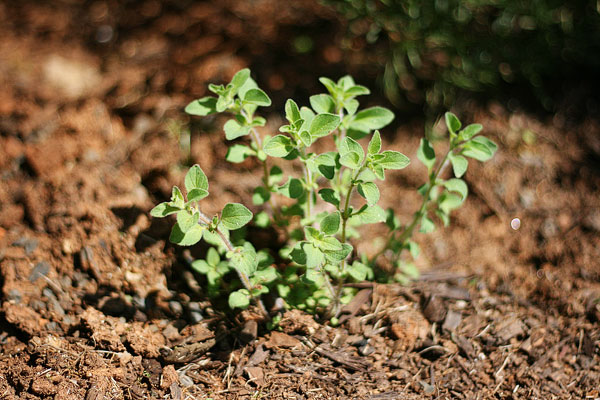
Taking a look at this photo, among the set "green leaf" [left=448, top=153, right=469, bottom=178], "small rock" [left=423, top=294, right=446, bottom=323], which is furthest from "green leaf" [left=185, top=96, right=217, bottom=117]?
"small rock" [left=423, top=294, right=446, bottom=323]

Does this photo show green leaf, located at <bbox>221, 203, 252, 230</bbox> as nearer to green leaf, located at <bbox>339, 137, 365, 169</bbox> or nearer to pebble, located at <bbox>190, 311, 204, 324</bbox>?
green leaf, located at <bbox>339, 137, 365, 169</bbox>

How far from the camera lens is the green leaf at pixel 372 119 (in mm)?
2080

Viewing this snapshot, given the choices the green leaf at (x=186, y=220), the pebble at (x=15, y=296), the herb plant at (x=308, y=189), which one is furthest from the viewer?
the pebble at (x=15, y=296)

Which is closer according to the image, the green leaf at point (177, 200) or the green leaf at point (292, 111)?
the green leaf at point (177, 200)

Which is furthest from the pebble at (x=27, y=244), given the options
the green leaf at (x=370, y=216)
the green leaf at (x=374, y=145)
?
the green leaf at (x=374, y=145)

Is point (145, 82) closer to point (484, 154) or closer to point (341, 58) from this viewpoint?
point (341, 58)

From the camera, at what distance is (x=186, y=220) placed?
5.66ft

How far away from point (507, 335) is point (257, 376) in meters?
1.24

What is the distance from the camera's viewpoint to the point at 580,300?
2.56 metres

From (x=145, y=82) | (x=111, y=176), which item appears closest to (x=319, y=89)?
(x=145, y=82)

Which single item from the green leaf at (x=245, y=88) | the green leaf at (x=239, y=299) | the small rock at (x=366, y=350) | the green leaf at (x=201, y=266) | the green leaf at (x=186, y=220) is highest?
the green leaf at (x=245, y=88)

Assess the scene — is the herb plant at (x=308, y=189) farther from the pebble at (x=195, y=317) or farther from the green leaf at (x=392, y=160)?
the pebble at (x=195, y=317)

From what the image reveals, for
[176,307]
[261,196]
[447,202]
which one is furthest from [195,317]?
[447,202]

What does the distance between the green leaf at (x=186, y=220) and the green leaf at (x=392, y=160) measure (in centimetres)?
71
